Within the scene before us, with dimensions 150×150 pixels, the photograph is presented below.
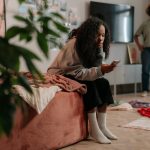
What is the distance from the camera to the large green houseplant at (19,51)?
1.38 feet

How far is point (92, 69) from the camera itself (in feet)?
7.45

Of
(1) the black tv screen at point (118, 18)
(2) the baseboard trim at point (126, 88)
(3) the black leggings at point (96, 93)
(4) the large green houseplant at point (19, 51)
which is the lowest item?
(2) the baseboard trim at point (126, 88)

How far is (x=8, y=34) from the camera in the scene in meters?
0.46

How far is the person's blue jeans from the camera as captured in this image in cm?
509

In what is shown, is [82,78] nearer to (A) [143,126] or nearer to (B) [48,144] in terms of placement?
(B) [48,144]

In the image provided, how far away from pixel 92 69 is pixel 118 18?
11.0ft

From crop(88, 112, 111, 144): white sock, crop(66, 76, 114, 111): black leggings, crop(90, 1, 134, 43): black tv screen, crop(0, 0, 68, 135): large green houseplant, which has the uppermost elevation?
crop(90, 1, 134, 43): black tv screen

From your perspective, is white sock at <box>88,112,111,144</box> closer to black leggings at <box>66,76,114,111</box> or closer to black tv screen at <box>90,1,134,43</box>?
black leggings at <box>66,76,114,111</box>

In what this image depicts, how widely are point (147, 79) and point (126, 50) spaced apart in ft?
2.48

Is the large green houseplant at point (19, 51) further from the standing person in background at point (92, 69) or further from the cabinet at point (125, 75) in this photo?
the cabinet at point (125, 75)

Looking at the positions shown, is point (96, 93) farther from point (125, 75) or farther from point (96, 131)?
point (125, 75)

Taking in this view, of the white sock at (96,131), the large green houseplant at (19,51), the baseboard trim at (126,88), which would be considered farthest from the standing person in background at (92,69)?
the baseboard trim at (126,88)

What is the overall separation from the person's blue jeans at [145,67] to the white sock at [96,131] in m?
2.99

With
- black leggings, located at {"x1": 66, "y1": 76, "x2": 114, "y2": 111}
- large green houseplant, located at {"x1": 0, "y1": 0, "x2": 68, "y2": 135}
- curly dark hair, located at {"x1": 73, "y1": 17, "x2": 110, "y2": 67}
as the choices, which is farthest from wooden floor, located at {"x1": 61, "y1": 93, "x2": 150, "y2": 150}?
large green houseplant, located at {"x1": 0, "y1": 0, "x2": 68, "y2": 135}
